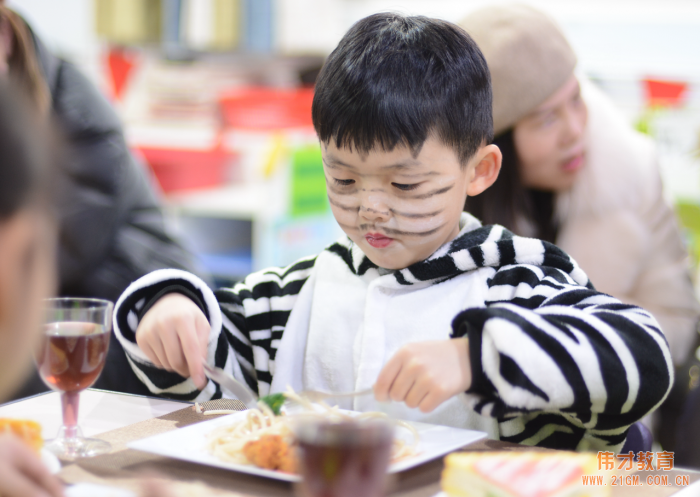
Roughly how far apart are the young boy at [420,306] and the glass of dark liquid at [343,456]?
27cm

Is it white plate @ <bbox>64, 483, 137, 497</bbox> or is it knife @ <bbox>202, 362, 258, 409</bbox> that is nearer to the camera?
white plate @ <bbox>64, 483, 137, 497</bbox>

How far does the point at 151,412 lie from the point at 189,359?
0.28 ft

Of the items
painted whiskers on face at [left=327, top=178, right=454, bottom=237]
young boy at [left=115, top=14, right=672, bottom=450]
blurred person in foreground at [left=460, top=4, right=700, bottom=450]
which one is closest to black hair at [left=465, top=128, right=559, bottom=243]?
blurred person in foreground at [left=460, top=4, right=700, bottom=450]

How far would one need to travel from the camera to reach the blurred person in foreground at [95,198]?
173 cm

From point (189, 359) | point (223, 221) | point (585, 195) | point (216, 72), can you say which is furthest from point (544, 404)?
point (216, 72)

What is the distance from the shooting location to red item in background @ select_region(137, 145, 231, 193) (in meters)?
3.56

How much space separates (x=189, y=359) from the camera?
100 centimetres

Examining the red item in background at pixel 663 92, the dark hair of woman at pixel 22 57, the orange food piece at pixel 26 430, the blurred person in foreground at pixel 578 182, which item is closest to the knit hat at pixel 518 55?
the blurred person in foreground at pixel 578 182

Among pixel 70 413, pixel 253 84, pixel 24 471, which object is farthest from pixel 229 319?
pixel 253 84

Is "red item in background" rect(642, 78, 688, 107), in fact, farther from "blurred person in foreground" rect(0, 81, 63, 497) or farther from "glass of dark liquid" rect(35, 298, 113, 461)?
"blurred person in foreground" rect(0, 81, 63, 497)

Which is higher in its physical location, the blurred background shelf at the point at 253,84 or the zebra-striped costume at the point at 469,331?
the blurred background shelf at the point at 253,84

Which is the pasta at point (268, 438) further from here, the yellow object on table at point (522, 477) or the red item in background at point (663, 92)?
the red item in background at point (663, 92)

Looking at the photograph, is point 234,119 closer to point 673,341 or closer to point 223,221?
point 223,221

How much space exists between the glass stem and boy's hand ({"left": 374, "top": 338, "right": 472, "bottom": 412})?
33 cm
